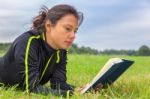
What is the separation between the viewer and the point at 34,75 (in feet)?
18.0

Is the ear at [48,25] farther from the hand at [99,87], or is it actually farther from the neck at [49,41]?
the hand at [99,87]

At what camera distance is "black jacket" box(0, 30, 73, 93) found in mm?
5480

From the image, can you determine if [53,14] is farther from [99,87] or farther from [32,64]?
[99,87]

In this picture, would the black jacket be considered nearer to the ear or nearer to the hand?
the ear

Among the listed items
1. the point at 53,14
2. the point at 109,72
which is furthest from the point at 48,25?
the point at 109,72

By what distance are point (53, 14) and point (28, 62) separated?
0.64 m

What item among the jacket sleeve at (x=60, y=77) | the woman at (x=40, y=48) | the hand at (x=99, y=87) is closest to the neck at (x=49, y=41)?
the woman at (x=40, y=48)

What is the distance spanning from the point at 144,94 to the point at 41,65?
4.11 feet

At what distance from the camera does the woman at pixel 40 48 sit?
5496mm

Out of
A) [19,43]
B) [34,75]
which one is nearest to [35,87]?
[34,75]

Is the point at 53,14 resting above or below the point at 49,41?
above

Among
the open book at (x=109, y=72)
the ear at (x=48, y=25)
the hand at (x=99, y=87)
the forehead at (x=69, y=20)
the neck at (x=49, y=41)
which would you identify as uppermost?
the forehead at (x=69, y=20)

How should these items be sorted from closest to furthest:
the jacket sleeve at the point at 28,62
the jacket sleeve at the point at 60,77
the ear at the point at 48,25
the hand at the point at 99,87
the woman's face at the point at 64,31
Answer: the jacket sleeve at the point at 28,62 → the woman's face at the point at 64,31 → the ear at the point at 48,25 → the hand at the point at 99,87 → the jacket sleeve at the point at 60,77

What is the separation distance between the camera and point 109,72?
5738mm
